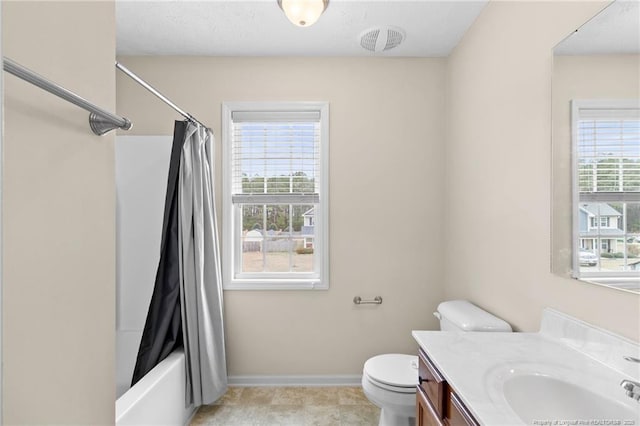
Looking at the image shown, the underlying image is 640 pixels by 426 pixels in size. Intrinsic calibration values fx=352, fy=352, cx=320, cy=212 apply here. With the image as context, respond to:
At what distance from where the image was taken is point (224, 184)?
2.64 meters

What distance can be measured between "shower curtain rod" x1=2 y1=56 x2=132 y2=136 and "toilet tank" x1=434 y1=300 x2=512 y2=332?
1.69 m

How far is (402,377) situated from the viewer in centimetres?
183

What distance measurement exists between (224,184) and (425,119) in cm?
158

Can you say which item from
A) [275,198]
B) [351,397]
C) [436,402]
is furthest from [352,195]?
[436,402]

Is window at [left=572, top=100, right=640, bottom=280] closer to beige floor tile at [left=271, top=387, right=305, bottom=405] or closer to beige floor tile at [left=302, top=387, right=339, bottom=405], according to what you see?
beige floor tile at [left=302, top=387, right=339, bottom=405]

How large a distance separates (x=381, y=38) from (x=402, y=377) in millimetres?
2064

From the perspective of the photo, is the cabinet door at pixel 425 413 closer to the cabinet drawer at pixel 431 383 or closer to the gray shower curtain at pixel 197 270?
the cabinet drawer at pixel 431 383

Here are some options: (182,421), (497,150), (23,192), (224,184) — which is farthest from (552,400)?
(224,184)

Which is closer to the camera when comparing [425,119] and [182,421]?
[182,421]

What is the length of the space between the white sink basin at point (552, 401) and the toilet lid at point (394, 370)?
78 centimetres

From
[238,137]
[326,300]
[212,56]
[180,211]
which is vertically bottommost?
[326,300]

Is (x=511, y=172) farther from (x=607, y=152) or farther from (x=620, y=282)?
(x=620, y=282)

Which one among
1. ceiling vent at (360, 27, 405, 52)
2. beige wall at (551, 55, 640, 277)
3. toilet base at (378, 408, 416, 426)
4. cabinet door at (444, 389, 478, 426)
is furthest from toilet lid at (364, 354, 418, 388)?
ceiling vent at (360, 27, 405, 52)

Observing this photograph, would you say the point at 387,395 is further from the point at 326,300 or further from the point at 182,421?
the point at 182,421
